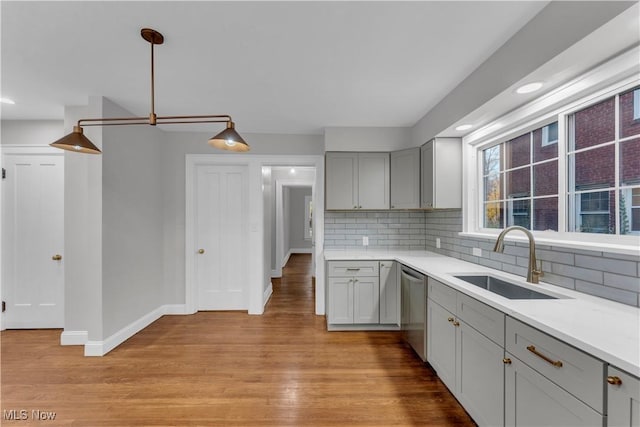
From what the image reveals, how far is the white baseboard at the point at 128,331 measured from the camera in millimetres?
2533

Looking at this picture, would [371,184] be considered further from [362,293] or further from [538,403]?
[538,403]

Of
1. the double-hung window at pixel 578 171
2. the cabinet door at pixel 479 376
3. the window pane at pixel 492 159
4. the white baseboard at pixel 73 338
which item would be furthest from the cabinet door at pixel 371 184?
the white baseboard at pixel 73 338

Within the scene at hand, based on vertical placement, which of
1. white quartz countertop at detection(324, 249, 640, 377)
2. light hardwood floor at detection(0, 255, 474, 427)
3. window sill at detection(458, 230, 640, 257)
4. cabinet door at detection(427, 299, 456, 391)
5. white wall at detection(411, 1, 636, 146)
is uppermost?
white wall at detection(411, 1, 636, 146)

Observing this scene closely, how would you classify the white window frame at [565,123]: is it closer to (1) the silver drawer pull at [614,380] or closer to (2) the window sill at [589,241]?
(2) the window sill at [589,241]

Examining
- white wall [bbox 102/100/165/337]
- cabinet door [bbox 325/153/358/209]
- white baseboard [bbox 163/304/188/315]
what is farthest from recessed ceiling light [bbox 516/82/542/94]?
white baseboard [bbox 163/304/188/315]

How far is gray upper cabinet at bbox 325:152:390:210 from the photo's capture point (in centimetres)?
333

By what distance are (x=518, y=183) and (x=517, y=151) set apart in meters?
0.28

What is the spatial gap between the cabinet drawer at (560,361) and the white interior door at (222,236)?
3.20 meters

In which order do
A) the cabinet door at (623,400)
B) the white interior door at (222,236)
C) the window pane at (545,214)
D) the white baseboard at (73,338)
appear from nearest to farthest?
1. the cabinet door at (623,400)
2. the window pane at (545,214)
3. the white baseboard at (73,338)
4. the white interior door at (222,236)

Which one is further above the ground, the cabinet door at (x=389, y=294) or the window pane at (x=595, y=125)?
the window pane at (x=595, y=125)

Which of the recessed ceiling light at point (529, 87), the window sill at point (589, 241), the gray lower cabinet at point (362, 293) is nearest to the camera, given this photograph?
the window sill at point (589, 241)

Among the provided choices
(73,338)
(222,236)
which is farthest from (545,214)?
(73,338)

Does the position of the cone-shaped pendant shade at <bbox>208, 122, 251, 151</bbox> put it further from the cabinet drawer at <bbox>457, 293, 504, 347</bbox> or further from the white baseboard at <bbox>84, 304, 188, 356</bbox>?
the white baseboard at <bbox>84, 304, 188, 356</bbox>

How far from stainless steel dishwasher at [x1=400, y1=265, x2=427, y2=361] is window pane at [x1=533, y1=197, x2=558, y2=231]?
0.96m
